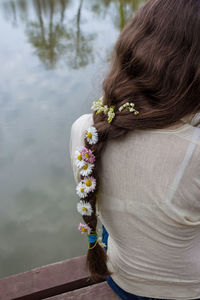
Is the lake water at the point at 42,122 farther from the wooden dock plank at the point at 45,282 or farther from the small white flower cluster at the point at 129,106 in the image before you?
the wooden dock plank at the point at 45,282

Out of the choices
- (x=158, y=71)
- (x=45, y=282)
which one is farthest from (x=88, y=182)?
(x=45, y=282)

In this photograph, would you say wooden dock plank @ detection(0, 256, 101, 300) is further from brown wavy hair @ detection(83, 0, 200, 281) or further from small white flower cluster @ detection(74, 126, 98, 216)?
brown wavy hair @ detection(83, 0, 200, 281)

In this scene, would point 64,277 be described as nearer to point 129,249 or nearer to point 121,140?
point 129,249

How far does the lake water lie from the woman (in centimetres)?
28

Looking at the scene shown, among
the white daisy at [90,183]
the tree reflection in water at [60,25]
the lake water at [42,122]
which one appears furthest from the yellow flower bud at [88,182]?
the tree reflection in water at [60,25]

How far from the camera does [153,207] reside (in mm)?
636

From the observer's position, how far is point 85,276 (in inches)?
43.0

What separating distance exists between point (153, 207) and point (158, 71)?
29 centimetres

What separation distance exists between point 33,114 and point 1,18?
3.79 metres

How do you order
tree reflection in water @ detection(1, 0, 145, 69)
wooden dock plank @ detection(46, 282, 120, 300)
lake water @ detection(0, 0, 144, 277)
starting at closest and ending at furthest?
1. wooden dock plank @ detection(46, 282, 120, 300)
2. lake water @ detection(0, 0, 144, 277)
3. tree reflection in water @ detection(1, 0, 145, 69)

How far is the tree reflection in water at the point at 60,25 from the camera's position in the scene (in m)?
4.32

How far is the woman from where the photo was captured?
22.5 inches

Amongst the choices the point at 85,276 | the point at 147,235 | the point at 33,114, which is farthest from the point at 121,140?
the point at 33,114

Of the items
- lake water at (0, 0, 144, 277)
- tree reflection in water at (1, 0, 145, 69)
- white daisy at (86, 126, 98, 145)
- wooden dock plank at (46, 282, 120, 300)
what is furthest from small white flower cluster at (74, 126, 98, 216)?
tree reflection in water at (1, 0, 145, 69)
